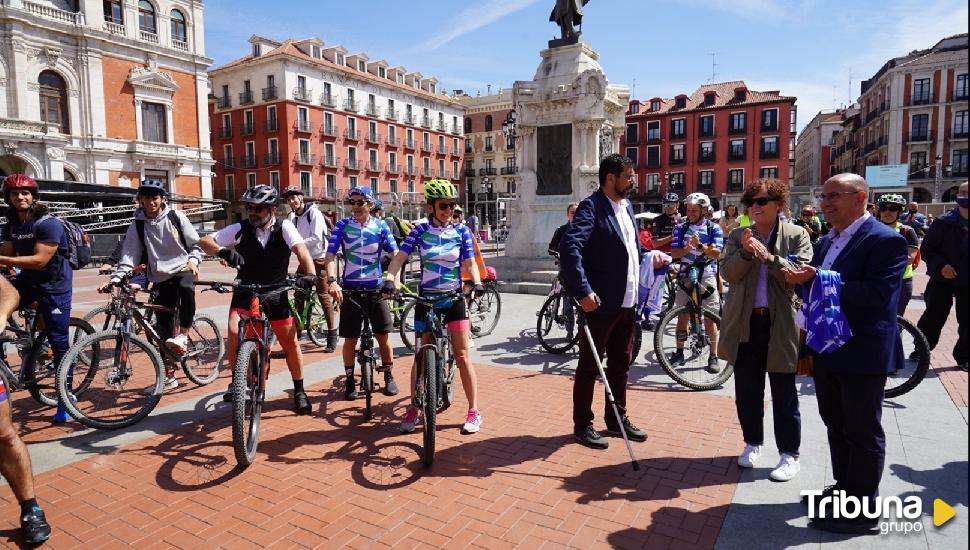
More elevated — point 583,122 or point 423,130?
point 423,130

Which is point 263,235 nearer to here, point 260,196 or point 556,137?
point 260,196

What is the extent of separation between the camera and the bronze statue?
13.5 m

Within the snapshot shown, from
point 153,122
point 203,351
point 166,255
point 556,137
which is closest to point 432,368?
point 166,255

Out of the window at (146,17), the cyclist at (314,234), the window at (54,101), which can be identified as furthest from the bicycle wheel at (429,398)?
the window at (146,17)

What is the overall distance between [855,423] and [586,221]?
2.10 m

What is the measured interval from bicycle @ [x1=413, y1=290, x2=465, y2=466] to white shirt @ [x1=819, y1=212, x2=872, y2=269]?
2.56 m

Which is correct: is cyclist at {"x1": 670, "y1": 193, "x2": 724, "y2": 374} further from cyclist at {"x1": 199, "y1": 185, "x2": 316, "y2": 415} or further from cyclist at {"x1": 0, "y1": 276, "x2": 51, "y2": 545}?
cyclist at {"x1": 0, "y1": 276, "x2": 51, "y2": 545}

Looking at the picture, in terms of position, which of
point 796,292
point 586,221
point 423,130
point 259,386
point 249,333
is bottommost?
point 259,386

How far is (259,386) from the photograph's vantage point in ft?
14.5

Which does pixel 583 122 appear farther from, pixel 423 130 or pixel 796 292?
pixel 423 130

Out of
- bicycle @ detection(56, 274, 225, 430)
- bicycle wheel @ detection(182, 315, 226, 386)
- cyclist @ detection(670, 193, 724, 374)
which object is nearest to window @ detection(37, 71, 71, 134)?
bicycle wheel @ detection(182, 315, 226, 386)

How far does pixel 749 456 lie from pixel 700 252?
9.92 ft

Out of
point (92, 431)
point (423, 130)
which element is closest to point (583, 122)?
point (92, 431)

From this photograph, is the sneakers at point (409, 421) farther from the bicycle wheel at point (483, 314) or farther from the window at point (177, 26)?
the window at point (177, 26)
